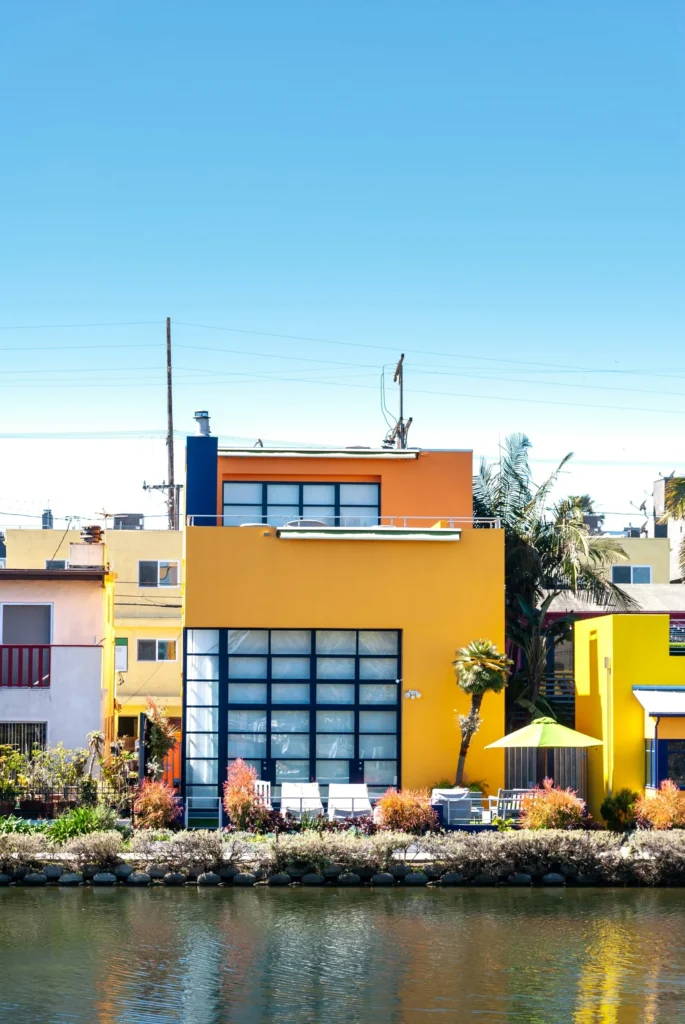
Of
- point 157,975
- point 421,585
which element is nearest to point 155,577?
point 421,585

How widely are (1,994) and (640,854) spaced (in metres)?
11.8

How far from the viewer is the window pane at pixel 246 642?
1125 inches

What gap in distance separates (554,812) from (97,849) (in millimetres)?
8352

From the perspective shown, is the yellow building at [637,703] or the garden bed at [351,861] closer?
the garden bed at [351,861]

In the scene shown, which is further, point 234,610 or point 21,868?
point 234,610

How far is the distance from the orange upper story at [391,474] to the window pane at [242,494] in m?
0.14

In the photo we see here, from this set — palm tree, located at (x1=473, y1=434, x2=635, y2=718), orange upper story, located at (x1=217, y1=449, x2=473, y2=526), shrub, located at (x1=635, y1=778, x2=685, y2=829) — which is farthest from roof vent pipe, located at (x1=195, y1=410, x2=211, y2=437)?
shrub, located at (x1=635, y1=778, x2=685, y2=829)

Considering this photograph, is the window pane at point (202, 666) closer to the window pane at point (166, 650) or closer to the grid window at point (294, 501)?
the grid window at point (294, 501)

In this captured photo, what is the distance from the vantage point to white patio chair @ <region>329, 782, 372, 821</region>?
25766mm

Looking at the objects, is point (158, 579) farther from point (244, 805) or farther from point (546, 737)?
point (546, 737)

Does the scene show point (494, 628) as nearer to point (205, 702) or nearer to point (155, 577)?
point (205, 702)

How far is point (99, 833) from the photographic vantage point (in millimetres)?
23766

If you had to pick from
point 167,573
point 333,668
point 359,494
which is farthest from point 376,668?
point 167,573

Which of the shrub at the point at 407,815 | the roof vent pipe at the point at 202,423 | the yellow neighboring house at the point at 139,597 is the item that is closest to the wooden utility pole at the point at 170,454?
the yellow neighboring house at the point at 139,597
